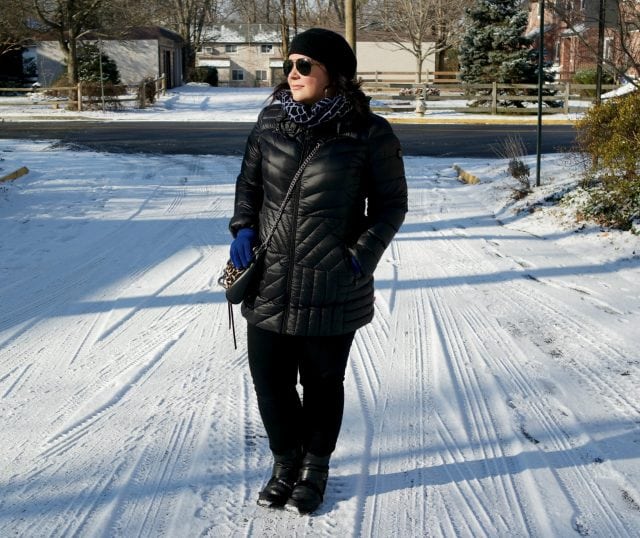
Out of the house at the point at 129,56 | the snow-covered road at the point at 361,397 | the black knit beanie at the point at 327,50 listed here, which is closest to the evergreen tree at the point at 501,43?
the house at the point at 129,56

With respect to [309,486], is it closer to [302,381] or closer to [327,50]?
[302,381]

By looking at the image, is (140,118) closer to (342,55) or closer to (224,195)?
(224,195)

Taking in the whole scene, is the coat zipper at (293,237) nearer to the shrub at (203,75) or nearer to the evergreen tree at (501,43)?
the evergreen tree at (501,43)

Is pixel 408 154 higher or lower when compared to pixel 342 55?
lower

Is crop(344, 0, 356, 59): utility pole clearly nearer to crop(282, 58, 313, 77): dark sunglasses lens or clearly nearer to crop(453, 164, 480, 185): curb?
crop(453, 164, 480, 185): curb

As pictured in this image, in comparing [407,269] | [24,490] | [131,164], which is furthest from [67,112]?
[24,490]

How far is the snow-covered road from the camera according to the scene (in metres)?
3.52

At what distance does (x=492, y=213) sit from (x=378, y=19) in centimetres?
4279

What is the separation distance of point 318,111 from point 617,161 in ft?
22.1

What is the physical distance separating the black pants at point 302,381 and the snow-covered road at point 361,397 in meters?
0.32

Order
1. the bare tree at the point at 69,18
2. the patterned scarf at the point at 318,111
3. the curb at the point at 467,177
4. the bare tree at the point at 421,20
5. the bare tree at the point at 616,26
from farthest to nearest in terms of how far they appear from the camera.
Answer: the bare tree at the point at 421,20 → the bare tree at the point at 69,18 → the curb at the point at 467,177 → the bare tree at the point at 616,26 → the patterned scarf at the point at 318,111

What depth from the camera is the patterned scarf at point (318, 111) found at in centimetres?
320

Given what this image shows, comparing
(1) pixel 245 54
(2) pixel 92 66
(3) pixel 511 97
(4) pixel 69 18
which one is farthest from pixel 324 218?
(1) pixel 245 54

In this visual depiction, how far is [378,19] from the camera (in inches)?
2019
